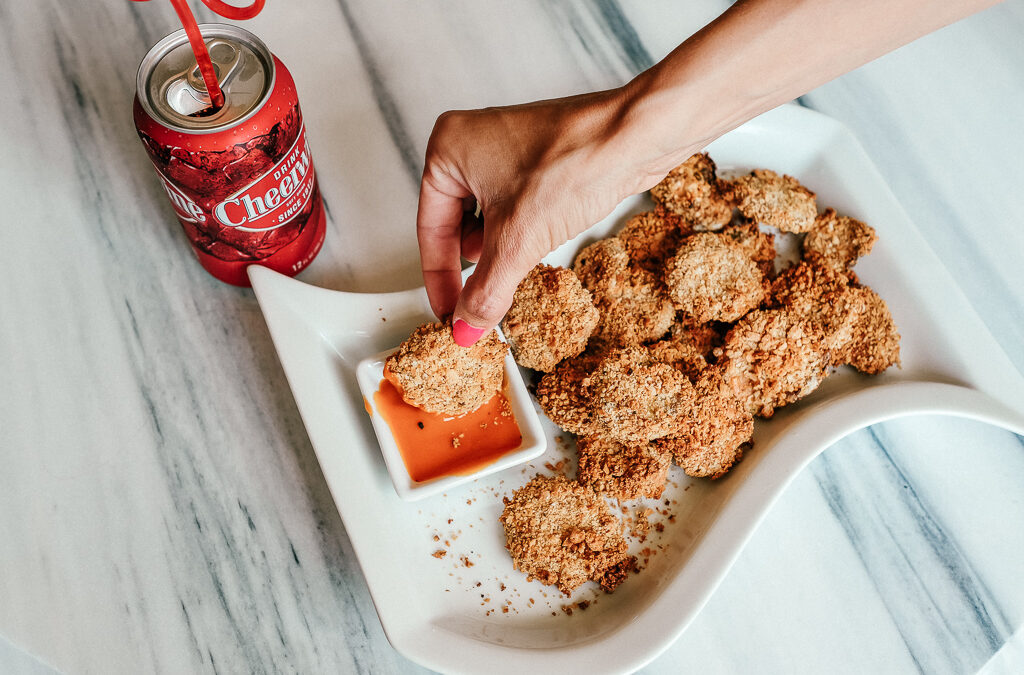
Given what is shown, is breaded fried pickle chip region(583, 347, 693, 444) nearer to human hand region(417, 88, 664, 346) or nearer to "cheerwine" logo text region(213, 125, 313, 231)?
human hand region(417, 88, 664, 346)

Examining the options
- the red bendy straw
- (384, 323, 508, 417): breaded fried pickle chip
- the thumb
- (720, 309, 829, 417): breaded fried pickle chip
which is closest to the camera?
the red bendy straw

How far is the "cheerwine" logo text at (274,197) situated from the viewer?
917 millimetres

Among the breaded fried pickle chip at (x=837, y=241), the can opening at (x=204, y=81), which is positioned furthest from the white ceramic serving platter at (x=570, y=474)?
the can opening at (x=204, y=81)

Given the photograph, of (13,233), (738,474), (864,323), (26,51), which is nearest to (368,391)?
(738,474)

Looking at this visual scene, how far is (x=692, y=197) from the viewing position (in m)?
1.18

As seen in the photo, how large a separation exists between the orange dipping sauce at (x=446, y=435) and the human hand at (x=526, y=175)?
132 mm

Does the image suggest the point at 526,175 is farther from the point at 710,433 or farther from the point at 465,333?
the point at 710,433

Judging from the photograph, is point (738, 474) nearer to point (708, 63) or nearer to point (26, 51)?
point (708, 63)

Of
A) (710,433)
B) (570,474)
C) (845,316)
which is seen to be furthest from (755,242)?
(570,474)

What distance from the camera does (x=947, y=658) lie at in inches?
44.3

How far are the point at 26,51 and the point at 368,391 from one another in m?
0.88

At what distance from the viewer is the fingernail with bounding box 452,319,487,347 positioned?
3.21 ft

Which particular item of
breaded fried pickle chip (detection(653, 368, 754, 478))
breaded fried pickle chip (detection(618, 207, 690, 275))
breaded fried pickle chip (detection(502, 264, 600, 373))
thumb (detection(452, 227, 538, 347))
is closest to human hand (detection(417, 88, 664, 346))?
thumb (detection(452, 227, 538, 347))

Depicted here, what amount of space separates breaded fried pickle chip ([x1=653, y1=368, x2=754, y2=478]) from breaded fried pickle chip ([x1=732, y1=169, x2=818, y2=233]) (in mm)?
294
